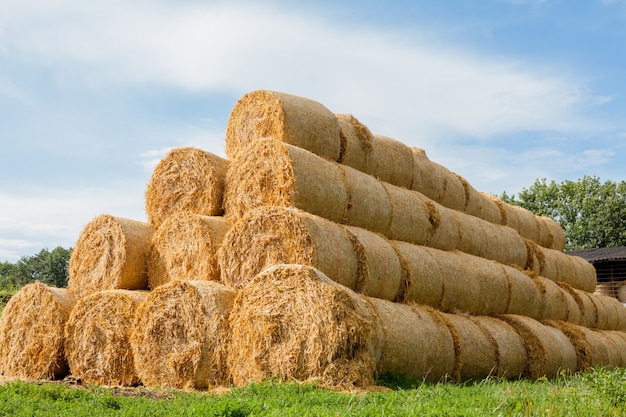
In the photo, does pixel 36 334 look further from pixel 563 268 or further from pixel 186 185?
pixel 563 268

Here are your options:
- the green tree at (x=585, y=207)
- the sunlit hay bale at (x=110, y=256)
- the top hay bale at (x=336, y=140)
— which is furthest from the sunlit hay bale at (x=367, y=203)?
the green tree at (x=585, y=207)

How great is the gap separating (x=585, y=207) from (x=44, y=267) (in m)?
51.2

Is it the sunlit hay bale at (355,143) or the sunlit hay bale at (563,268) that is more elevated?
the sunlit hay bale at (355,143)

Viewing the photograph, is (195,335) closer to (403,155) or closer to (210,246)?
(210,246)

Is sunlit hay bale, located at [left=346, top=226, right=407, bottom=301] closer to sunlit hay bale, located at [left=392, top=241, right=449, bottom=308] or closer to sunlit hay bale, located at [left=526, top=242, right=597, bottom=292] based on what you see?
sunlit hay bale, located at [left=392, top=241, right=449, bottom=308]

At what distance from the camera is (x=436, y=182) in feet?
47.1

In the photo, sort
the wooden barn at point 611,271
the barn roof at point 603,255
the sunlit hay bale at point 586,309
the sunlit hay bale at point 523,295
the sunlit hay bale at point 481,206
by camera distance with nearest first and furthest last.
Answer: the sunlit hay bale at point 523,295 < the sunlit hay bale at point 481,206 < the sunlit hay bale at point 586,309 < the barn roof at point 603,255 < the wooden barn at point 611,271

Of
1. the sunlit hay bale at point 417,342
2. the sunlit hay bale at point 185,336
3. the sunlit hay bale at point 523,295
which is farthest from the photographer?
the sunlit hay bale at point 523,295

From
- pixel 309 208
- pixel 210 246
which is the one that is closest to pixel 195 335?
pixel 210 246

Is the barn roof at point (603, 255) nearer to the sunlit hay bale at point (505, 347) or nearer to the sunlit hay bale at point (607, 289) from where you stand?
the sunlit hay bale at point (607, 289)

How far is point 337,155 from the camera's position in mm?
A: 11508

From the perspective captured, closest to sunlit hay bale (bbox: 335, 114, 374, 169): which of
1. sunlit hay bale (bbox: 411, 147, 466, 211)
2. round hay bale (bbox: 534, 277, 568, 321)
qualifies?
sunlit hay bale (bbox: 411, 147, 466, 211)

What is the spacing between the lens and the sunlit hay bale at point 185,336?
9141 mm

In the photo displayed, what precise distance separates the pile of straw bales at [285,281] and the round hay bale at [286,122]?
0.02m
